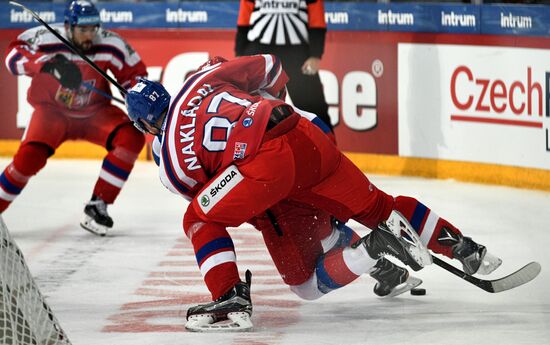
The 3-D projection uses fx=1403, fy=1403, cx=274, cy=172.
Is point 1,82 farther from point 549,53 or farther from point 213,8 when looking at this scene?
point 549,53

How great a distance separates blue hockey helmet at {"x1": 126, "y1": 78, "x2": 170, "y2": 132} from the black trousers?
3817 mm

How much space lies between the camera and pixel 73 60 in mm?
6992

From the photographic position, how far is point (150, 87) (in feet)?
15.5

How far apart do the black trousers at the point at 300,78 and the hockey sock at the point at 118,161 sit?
1.83 m

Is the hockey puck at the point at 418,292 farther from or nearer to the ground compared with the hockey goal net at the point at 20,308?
nearer to the ground

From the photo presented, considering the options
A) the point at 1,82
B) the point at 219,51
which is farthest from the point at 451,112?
the point at 1,82

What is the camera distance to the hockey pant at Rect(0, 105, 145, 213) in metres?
6.74

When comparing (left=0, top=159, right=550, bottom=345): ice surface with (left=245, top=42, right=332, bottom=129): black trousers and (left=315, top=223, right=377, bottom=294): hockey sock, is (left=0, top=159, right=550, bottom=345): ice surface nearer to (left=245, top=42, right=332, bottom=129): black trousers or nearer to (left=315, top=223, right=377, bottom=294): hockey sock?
(left=315, top=223, right=377, bottom=294): hockey sock

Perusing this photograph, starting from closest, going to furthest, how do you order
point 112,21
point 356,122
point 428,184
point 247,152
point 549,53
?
point 247,152 < point 549,53 < point 428,184 < point 356,122 < point 112,21

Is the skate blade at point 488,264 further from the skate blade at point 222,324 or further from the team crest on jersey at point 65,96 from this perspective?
the team crest on jersey at point 65,96

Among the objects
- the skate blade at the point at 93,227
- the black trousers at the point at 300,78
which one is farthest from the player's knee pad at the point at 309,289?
the black trousers at the point at 300,78

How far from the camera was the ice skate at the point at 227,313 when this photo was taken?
15.1ft

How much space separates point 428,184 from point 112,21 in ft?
8.60

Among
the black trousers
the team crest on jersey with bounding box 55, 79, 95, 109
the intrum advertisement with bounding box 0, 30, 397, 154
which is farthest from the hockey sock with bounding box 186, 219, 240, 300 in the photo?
the intrum advertisement with bounding box 0, 30, 397, 154
